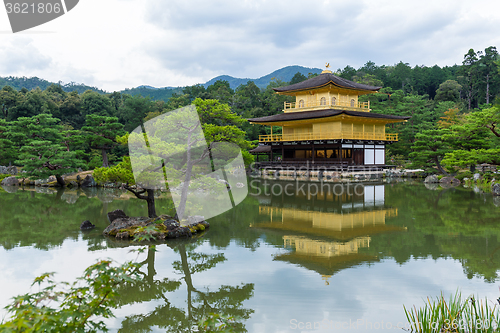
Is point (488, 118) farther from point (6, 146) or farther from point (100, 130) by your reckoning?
point (6, 146)

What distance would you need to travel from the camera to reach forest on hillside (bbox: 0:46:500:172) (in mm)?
22516

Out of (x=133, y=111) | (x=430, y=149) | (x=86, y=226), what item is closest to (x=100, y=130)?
(x=133, y=111)

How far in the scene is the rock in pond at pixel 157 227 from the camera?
31.1 ft

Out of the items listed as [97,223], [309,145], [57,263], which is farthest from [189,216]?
[309,145]

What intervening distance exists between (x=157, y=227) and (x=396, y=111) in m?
32.4

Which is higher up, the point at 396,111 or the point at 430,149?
the point at 396,111

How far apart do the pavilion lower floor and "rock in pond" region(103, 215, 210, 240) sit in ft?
60.9

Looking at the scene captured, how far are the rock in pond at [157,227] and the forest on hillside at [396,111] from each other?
4265 mm

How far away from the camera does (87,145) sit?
1150 inches

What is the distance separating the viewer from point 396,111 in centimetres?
3578

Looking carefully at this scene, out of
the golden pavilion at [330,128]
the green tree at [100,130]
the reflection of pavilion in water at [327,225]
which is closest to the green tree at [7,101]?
the green tree at [100,130]

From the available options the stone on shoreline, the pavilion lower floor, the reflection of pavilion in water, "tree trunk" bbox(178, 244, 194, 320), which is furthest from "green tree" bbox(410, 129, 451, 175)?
the stone on shoreline

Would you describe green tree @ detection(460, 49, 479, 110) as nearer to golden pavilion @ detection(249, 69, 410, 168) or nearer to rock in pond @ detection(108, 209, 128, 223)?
golden pavilion @ detection(249, 69, 410, 168)

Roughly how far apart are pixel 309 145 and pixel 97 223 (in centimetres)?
2136
